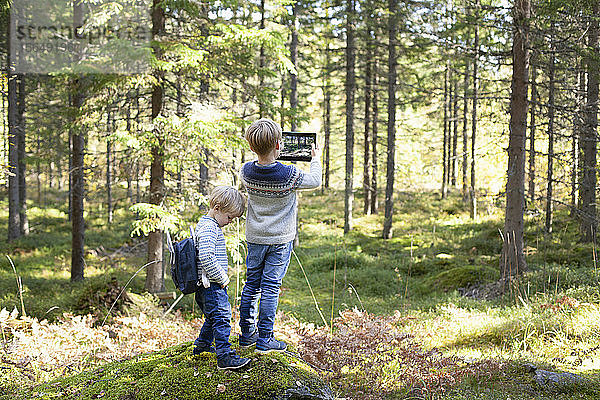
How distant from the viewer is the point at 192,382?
337 centimetres

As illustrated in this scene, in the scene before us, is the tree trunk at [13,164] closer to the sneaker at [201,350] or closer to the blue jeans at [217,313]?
the sneaker at [201,350]

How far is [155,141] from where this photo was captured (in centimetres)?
838

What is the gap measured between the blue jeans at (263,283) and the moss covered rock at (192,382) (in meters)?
0.26

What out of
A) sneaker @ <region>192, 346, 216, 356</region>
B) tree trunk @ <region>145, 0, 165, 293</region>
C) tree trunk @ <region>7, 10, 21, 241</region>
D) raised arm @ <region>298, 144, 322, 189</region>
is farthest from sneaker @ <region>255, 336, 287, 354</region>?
tree trunk @ <region>7, 10, 21, 241</region>

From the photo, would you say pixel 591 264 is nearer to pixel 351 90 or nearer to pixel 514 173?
pixel 514 173

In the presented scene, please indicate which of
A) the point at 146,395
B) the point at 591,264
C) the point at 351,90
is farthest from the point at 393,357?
the point at 351,90

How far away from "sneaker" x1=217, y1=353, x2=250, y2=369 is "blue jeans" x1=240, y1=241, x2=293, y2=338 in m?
0.37

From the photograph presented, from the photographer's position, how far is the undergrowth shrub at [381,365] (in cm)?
430

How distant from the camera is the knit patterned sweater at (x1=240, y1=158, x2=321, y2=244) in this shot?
3.74 meters

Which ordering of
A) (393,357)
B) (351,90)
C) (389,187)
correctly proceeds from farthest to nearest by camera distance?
(351,90) → (389,187) → (393,357)

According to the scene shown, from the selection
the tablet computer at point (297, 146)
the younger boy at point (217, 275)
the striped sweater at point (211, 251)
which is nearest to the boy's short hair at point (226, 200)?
the younger boy at point (217, 275)

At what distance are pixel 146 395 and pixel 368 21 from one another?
58.1 feet

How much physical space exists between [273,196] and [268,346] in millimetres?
1282

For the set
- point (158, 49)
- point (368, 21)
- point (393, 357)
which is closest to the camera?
point (393, 357)
